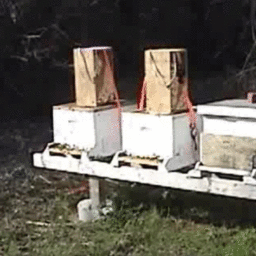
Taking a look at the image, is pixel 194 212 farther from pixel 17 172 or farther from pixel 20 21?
pixel 20 21

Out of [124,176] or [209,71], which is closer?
[124,176]

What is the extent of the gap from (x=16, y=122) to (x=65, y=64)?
1.02m

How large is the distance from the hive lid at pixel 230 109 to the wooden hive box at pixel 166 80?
28 centimetres

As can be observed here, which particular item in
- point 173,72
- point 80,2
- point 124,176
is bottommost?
point 124,176

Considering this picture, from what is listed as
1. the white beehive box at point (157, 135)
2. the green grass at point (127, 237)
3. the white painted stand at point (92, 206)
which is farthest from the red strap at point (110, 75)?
the green grass at point (127, 237)

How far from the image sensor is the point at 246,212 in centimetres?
408

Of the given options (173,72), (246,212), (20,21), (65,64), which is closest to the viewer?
(173,72)

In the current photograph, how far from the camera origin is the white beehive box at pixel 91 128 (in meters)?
3.61

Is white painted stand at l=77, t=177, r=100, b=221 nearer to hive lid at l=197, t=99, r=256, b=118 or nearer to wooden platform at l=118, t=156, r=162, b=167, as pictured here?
wooden platform at l=118, t=156, r=162, b=167

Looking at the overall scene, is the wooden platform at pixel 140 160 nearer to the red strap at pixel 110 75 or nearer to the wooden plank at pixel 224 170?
the wooden plank at pixel 224 170

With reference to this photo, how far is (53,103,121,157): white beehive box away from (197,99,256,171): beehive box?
2.37 feet

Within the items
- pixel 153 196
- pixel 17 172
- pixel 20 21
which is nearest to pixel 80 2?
pixel 20 21

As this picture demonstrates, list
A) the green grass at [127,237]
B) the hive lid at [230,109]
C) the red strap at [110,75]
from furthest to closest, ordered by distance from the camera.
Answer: the red strap at [110,75], the green grass at [127,237], the hive lid at [230,109]

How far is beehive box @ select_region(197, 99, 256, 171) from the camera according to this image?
9.86ft
